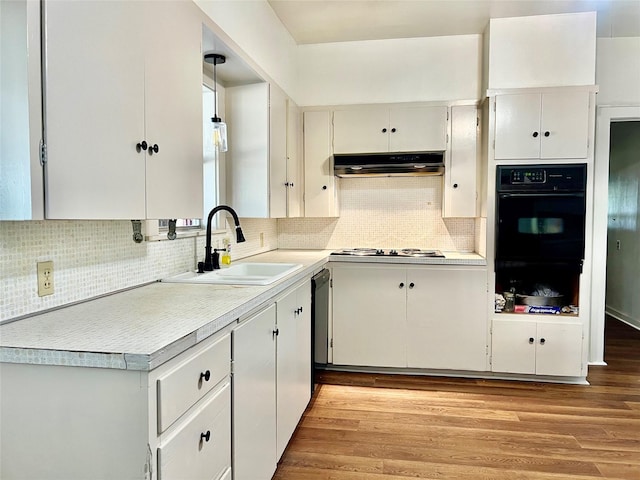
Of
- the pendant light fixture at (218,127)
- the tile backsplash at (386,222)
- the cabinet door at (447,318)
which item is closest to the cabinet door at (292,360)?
the pendant light fixture at (218,127)

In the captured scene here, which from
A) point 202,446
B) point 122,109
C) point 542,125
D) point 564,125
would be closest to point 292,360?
point 202,446

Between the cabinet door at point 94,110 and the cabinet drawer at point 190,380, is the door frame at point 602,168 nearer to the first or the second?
the cabinet drawer at point 190,380

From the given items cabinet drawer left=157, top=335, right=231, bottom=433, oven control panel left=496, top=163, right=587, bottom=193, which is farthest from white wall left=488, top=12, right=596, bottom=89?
cabinet drawer left=157, top=335, right=231, bottom=433

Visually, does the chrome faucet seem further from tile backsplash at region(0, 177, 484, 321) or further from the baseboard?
the baseboard

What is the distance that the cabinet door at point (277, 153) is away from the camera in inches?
114

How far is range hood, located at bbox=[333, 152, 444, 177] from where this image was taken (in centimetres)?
337

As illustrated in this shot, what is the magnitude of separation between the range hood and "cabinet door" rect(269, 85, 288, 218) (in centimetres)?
57

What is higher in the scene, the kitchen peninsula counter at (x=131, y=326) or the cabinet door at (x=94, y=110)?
the cabinet door at (x=94, y=110)

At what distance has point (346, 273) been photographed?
11.2 ft

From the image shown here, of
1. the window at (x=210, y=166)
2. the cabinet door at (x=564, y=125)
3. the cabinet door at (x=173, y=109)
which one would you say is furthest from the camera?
the cabinet door at (x=564, y=125)

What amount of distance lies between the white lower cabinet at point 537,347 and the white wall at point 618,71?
1.93 m

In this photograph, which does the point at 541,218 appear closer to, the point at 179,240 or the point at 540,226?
the point at 540,226

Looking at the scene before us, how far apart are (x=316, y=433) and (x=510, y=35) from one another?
3157 mm

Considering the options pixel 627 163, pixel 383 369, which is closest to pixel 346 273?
pixel 383 369
